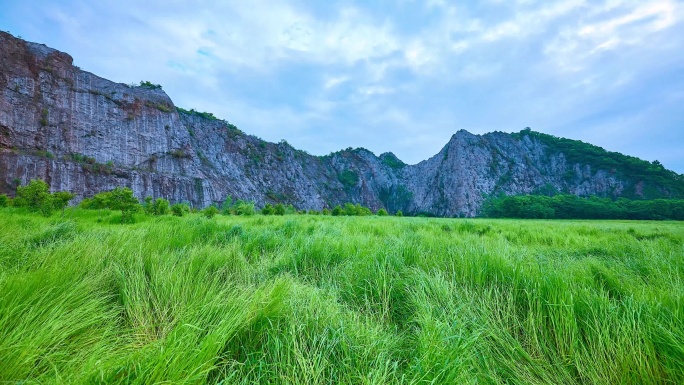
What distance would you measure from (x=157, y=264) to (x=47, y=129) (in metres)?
49.7

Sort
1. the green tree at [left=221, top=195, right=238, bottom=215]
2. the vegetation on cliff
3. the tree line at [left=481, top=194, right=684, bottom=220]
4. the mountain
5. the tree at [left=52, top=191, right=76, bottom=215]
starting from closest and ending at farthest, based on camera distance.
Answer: the tree at [left=52, top=191, right=76, bottom=215], the green tree at [left=221, top=195, right=238, bottom=215], the mountain, the tree line at [left=481, top=194, right=684, bottom=220], the vegetation on cliff

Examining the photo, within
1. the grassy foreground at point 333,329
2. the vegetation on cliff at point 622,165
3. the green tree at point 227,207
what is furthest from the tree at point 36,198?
the vegetation on cliff at point 622,165

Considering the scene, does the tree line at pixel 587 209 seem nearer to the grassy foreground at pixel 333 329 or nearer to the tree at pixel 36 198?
the grassy foreground at pixel 333 329

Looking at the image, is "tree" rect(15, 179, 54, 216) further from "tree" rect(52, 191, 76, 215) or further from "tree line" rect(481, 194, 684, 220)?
"tree line" rect(481, 194, 684, 220)

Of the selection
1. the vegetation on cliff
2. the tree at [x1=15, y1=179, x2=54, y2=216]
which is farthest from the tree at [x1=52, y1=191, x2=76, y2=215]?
the vegetation on cliff

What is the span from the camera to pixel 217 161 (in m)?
58.2

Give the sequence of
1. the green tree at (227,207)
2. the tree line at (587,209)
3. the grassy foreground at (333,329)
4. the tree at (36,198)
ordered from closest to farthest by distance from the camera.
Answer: the grassy foreground at (333,329) < the tree at (36,198) < the green tree at (227,207) < the tree line at (587,209)

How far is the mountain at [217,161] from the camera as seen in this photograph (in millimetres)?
34031

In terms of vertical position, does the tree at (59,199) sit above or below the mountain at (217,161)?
below

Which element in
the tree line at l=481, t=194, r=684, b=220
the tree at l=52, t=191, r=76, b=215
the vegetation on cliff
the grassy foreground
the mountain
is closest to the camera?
the grassy foreground

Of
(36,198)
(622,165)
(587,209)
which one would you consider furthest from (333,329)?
(622,165)

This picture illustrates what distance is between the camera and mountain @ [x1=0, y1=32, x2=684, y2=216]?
34031mm

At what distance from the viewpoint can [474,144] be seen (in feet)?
319

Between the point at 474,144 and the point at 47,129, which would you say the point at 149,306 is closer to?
the point at 47,129
